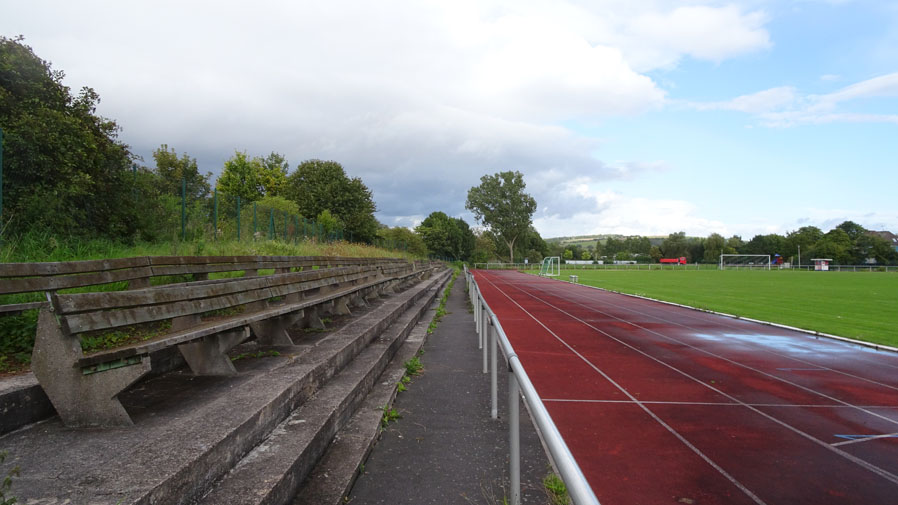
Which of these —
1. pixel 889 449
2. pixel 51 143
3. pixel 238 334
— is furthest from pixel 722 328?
pixel 51 143

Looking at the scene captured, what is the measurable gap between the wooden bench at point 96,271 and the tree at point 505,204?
8241cm

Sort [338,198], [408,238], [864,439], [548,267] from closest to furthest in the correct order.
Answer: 1. [864,439]
2. [338,198]
3. [548,267]
4. [408,238]

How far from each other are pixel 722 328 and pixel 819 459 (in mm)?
7872

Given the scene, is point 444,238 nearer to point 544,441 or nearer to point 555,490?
point 555,490

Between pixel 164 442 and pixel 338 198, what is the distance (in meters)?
30.4

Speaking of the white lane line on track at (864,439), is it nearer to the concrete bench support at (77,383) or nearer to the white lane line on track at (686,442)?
the white lane line on track at (686,442)

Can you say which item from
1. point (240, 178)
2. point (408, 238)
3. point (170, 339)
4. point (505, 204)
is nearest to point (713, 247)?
point (505, 204)

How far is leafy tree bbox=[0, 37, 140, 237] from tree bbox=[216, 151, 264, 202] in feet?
150

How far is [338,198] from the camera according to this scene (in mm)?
31859

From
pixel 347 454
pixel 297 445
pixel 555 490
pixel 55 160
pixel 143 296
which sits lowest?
pixel 555 490

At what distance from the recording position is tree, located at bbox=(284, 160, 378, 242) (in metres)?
31.6

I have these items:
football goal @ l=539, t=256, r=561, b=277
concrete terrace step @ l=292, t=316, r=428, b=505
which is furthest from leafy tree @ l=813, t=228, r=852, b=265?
concrete terrace step @ l=292, t=316, r=428, b=505

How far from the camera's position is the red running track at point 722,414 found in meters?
3.32

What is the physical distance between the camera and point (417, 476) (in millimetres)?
3258
